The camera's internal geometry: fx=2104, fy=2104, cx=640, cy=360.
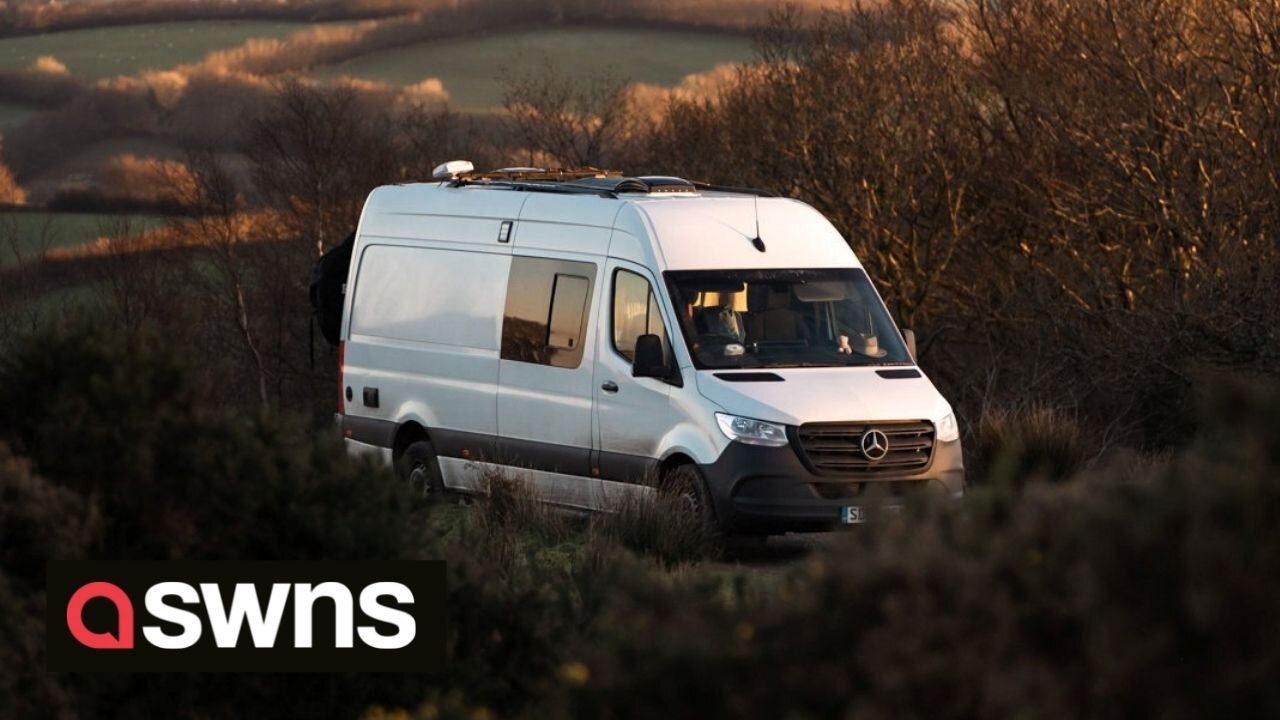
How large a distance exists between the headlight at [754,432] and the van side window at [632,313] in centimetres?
89

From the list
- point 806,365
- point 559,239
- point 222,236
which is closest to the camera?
point 806,365

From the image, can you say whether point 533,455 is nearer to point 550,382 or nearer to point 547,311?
point 550,382

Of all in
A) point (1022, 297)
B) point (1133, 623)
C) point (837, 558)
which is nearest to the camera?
point (1133, 623)

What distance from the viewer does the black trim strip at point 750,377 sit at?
13898mm

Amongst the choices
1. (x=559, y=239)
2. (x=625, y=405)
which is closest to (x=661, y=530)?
(x=625, y=405)

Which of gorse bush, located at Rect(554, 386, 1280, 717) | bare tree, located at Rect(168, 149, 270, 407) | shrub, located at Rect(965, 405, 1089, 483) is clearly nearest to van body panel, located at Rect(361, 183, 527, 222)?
shrub, located at Rect(965, 405, 1089, 483)

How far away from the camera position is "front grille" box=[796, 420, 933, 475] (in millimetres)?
13680

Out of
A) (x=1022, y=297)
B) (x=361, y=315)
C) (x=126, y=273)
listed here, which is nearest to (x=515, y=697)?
(x=361, y=315)

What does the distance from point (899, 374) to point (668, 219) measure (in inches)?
76.7

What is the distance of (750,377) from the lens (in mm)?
13961

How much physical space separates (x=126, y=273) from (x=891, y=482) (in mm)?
60269

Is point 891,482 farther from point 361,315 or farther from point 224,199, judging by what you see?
point 224,199

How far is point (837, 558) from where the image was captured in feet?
12.9

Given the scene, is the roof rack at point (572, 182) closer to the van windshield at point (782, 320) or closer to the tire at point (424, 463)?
the van windshield at point (782, 320)
